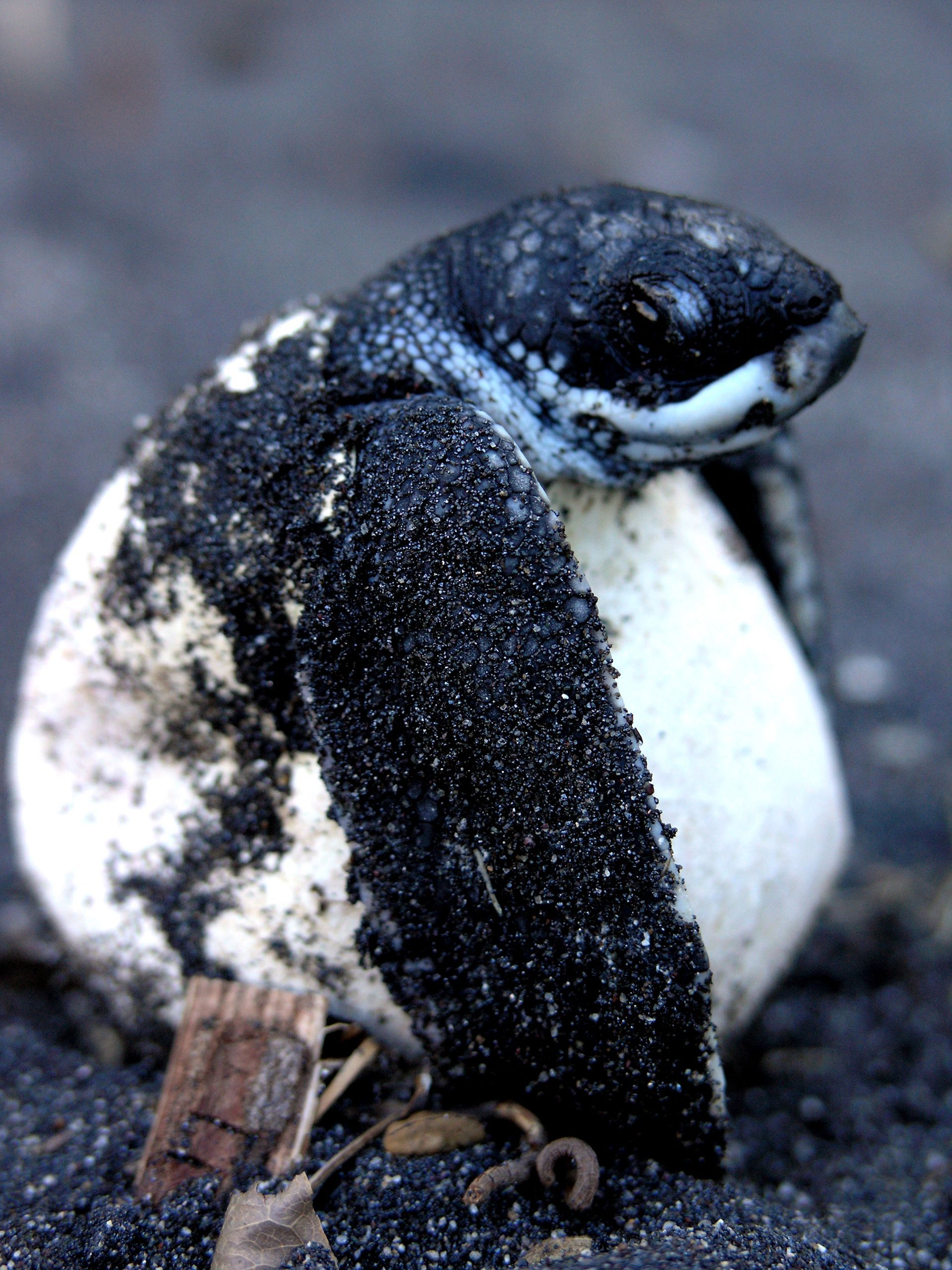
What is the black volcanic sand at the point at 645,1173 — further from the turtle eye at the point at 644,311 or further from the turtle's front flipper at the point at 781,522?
the turtle eye at the point at 644,311

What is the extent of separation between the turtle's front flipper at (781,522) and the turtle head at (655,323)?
0.35 metres

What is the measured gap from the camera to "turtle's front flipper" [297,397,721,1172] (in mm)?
771

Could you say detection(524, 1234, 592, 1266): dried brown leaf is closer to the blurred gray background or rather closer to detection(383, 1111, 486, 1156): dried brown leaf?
detection(383, 1111, 486, 1156): dried brown leaf

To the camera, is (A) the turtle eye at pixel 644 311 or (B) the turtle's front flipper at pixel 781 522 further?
(B) the turtle's front flipper at pixel 781 522

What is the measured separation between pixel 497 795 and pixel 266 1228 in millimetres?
391

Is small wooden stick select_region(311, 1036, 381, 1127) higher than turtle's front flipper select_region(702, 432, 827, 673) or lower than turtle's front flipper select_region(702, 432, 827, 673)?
lower

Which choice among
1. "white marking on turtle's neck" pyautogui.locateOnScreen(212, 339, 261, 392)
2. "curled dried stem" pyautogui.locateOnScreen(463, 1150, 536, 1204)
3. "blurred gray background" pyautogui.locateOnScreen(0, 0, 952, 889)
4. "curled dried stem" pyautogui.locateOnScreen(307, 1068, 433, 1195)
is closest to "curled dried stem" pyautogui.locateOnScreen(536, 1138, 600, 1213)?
"curled dried stem" pyautogui.locateOnScreen(463, 1150, 536, 1204)

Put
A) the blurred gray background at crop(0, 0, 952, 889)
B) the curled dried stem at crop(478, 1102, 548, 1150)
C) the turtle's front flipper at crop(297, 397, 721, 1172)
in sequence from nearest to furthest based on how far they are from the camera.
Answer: the turtle's front flipper at crop(297, 397, 721, 1172) → the curled dried stem at crop(478, 1102, 548, 1150) → the blurred gray background at crop(0, 0, 952, 889)

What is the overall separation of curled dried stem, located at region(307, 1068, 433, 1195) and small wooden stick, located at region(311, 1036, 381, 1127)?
0.12ft

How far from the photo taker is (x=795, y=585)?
4.49ft

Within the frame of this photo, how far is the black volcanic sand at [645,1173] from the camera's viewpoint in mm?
813

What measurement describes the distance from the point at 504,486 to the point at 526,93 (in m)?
4.27

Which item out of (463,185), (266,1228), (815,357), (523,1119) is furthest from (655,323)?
(463,185)

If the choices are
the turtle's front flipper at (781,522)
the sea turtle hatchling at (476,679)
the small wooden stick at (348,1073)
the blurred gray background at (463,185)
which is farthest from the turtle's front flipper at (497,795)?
the blurred gray background at (463,185)
